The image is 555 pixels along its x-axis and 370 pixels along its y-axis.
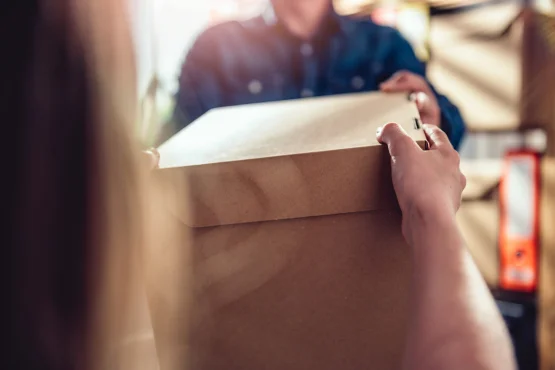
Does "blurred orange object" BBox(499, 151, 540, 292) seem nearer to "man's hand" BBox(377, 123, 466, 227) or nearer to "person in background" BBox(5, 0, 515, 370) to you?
"man's hand" BBox(377, 123, 466, 227)

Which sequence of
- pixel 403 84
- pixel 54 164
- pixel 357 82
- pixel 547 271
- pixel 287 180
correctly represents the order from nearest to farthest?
1. pixel 54 164
2. pixel 287 180
3. pixel 403 84
4. pixel 357 82
5. pixel 547 271

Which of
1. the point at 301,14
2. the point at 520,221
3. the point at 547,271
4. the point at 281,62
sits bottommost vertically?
the point at 547,271

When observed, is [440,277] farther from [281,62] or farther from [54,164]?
[281,62]

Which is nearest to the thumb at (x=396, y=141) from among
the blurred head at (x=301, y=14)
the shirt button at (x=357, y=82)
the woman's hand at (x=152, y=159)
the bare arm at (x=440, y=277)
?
the bare arm at (x=440, y=277)

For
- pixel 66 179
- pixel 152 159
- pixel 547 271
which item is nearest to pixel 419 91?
pixel 152 159

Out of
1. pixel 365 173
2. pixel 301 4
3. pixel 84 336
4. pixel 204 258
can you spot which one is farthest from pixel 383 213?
pixel 301 4

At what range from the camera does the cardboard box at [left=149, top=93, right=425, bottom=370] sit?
1.56 ft

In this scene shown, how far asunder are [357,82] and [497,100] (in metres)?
0.82

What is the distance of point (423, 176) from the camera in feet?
1.42

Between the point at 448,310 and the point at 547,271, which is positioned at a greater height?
the point at 448,310

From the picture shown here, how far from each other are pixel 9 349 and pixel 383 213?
344mm

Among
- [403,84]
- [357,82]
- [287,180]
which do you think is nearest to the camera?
[287,180]

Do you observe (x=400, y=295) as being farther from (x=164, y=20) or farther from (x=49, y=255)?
(x=164, y=20)

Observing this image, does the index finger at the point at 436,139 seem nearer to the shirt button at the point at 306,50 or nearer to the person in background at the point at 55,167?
the person in background at the point at 55,167
